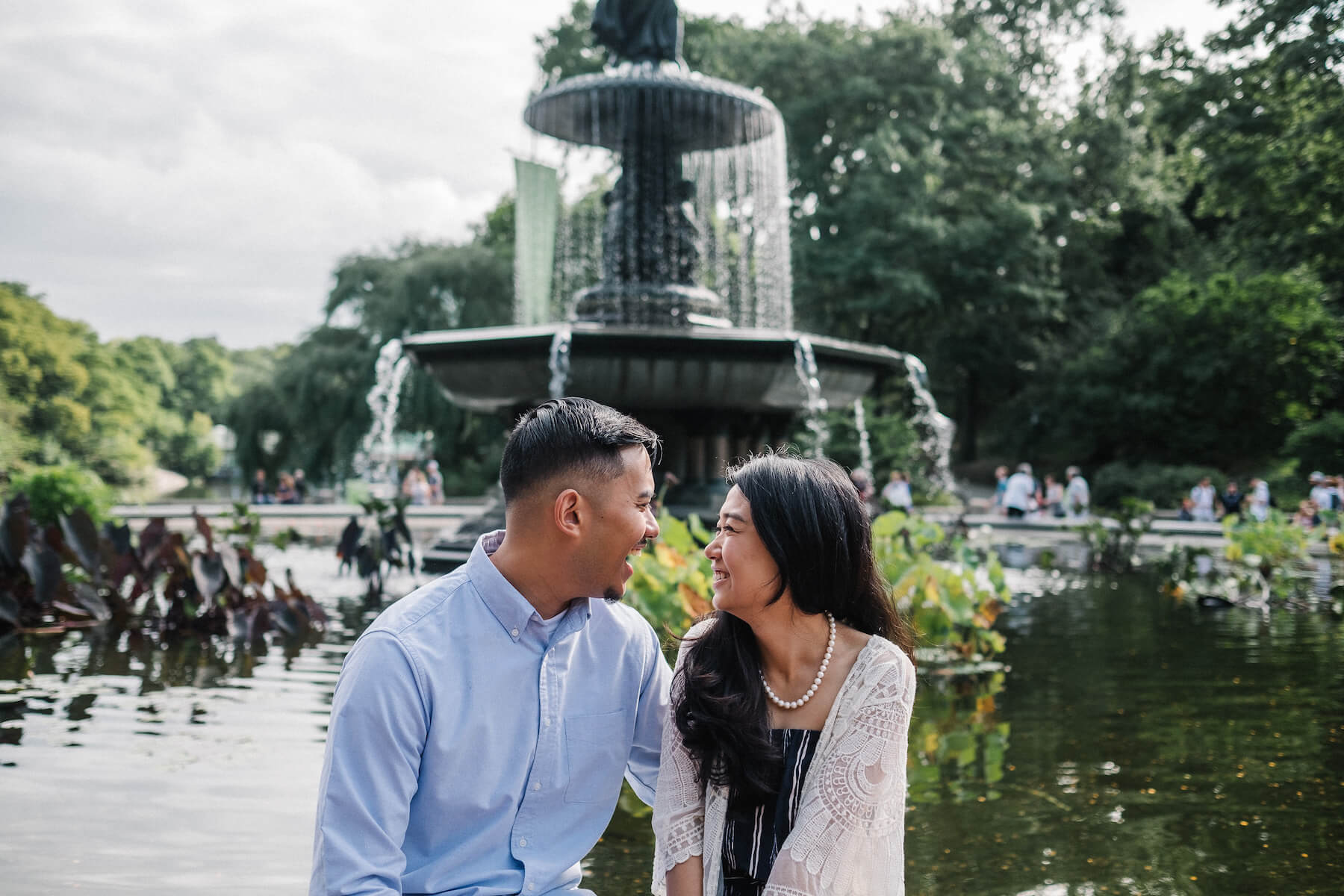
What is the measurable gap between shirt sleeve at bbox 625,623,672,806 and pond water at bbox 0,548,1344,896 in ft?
4.16

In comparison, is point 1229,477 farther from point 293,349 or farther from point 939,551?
point 293,349

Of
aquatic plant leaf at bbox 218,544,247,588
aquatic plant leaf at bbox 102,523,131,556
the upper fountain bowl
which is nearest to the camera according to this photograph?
aquatic plant leaf at bbox 218,544,247,588

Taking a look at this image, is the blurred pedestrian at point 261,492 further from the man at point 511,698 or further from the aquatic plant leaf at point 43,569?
the man at point 511,698

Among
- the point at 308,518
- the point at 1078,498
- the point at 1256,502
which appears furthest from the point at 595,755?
the point at 1078,498

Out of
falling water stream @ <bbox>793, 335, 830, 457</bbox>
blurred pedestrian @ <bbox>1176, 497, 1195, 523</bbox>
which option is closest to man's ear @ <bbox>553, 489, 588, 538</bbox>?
falling water stream @ <bbox>793, 335, 830, 457</bbox>

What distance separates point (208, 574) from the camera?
664 cm

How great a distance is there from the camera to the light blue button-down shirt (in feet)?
5.52

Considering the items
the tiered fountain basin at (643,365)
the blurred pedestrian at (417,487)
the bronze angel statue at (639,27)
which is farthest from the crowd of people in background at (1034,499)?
the blurred pedestrian at (417,487)

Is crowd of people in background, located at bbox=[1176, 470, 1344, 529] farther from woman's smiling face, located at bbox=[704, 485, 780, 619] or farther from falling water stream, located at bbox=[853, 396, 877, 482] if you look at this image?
woman's smiling face, located at bbox=[704, 485, 780, 619]

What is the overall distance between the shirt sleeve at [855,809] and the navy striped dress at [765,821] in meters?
0.03

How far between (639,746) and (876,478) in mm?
25412

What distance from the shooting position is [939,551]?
11008 mm

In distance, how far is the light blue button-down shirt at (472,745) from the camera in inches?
66.2

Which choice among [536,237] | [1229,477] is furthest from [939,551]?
[1229,477]
